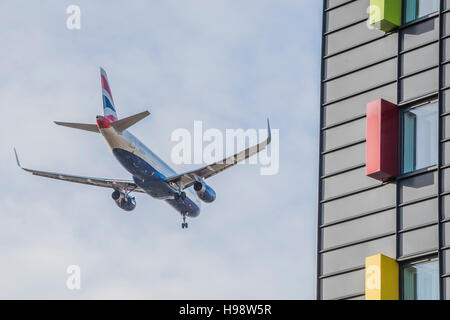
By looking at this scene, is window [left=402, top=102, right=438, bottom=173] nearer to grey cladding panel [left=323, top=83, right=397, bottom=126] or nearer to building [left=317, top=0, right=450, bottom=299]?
building [left=317, top=0, right=450, bottom=299]

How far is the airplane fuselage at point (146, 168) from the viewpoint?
245 feet

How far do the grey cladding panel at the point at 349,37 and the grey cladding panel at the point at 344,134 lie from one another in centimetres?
284

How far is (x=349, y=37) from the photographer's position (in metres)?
35.9

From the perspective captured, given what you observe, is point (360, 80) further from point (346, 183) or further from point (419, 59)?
point (346, 183)

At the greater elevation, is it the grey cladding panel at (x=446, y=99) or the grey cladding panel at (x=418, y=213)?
the grey cladding panel at (x=446, y=99)

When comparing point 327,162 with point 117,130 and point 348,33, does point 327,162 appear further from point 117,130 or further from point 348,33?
point 117,130

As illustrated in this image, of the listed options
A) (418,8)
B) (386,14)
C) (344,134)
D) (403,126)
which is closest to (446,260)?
(403,126)

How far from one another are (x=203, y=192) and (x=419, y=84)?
48150mm

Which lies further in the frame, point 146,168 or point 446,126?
point 146,168

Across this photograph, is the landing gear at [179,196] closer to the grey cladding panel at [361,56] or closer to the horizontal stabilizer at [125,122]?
the horizontal stabilizer at [125,122]

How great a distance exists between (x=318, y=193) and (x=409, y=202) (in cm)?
383

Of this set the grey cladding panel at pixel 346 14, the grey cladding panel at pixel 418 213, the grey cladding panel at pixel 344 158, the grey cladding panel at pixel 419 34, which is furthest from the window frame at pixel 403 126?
the grey cladding panel at pixel 346 14

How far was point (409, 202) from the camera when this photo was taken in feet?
103
